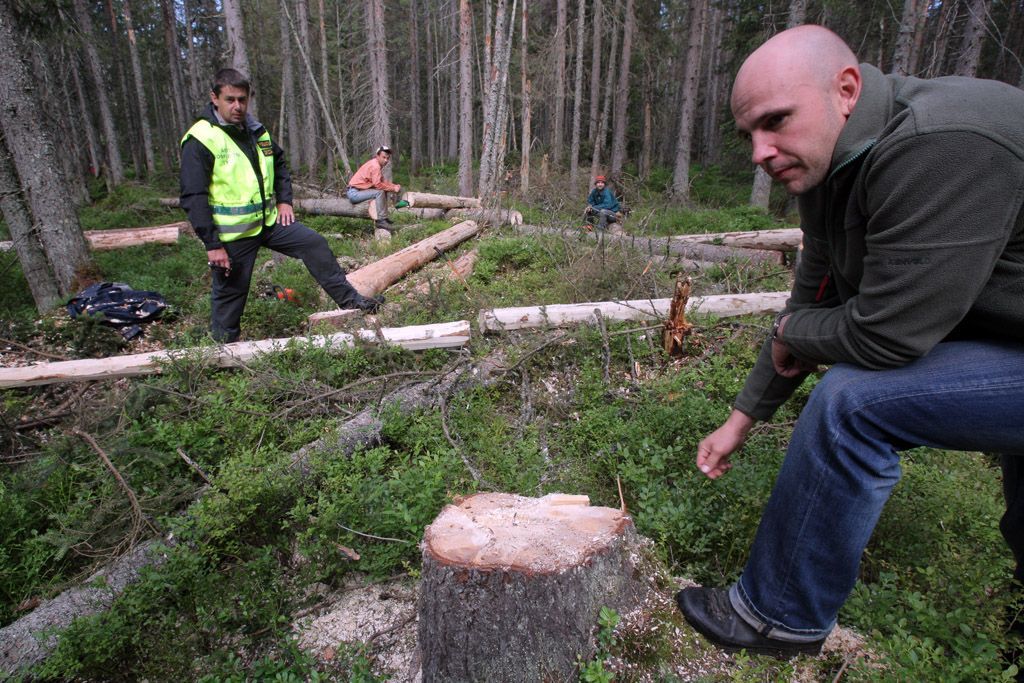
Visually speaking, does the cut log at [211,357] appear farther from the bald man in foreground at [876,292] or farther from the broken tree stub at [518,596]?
the bald man in foreground at [876,292]

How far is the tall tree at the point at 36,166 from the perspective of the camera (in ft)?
21.1

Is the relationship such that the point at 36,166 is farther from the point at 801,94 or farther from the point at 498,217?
the point at 801,94

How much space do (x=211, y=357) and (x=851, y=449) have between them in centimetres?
463

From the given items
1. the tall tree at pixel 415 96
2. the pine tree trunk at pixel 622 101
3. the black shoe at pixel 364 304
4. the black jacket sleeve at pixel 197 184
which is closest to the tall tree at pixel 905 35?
the pine tree trunk at pixel 622 101

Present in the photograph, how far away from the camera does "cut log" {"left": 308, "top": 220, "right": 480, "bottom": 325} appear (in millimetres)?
6836

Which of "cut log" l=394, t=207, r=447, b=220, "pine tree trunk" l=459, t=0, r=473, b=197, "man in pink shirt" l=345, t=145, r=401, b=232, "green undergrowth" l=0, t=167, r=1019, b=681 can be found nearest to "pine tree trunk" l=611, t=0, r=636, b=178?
"pine tree trunk" l=459, t=0, r=473, b=197

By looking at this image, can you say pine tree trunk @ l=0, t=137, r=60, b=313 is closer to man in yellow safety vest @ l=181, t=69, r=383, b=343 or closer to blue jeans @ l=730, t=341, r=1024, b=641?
man in yellow safety vest @ l=181, t=69, r=383, b=343

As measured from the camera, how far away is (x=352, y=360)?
4.52 metres

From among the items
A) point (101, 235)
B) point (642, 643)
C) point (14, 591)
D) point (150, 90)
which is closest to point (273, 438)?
point (14, 591)

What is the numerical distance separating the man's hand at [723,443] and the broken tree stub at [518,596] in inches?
16.1

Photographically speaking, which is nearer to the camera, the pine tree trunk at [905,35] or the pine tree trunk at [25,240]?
the pine tree trunk at [25,240]

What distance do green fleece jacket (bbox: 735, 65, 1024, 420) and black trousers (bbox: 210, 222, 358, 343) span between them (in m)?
4.94

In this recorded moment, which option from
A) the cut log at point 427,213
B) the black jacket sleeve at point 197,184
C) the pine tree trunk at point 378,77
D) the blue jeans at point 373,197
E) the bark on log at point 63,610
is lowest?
the bark on log at point 63,610

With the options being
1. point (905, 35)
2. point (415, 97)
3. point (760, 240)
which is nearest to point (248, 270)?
point (760, 240)
